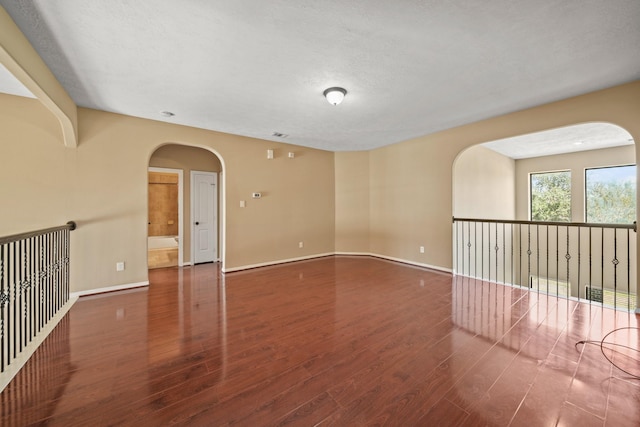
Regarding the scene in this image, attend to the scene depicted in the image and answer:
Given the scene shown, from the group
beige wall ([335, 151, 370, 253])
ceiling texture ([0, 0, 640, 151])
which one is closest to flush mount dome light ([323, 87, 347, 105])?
ceiling texture ([0, 0, 640, 151])

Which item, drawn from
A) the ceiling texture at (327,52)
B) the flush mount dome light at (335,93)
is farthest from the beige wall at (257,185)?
the flush mount dome light at (335,93)

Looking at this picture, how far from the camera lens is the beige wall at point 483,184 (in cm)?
502

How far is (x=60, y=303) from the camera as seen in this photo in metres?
3.14

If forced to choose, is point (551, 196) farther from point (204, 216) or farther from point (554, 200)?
point (204, 216)

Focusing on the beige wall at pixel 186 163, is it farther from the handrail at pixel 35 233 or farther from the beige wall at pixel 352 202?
the beige wall at pixel 352 202

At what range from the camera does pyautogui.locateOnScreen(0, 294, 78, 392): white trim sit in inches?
72.8

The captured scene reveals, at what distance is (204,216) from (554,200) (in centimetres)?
905

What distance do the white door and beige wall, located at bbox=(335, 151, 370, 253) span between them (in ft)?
9.75

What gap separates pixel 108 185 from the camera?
3.76 metres

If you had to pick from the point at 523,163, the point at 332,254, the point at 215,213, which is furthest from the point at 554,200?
the point at 215,213

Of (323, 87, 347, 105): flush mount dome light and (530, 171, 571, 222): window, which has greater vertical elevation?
(323, 87, 347, 105): flush mount dome light

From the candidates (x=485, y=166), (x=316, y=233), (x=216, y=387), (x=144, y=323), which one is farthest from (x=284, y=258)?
(x=485, y=166)

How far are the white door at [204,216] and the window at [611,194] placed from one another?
909 cm

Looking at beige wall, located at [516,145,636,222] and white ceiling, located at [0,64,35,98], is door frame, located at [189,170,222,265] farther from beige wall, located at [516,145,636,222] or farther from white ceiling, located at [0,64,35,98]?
beige wall, located at [516,145,636,222]
